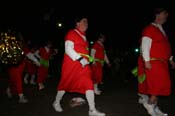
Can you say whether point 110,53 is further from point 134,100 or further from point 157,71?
point 157,71

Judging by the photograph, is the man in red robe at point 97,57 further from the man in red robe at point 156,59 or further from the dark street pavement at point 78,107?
the man in red robe at point 156,59

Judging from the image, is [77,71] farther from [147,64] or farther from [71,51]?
[147,64]

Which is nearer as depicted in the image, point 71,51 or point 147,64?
point 147,64

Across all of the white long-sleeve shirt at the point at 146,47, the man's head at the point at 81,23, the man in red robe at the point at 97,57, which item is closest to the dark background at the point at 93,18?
the man in red robe at the point at 97,57

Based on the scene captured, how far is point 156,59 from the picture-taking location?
27.1 feet

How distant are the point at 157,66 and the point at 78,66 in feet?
5.19

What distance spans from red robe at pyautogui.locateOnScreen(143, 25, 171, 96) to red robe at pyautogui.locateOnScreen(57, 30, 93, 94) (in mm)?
1197

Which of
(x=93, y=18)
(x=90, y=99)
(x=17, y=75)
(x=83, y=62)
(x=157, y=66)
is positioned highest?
(x=93, y=18)

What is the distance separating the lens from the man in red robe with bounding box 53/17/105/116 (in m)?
8.77

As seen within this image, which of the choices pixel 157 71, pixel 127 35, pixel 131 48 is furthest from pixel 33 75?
pixel 127 35

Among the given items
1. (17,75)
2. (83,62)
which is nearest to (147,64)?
(83,62)

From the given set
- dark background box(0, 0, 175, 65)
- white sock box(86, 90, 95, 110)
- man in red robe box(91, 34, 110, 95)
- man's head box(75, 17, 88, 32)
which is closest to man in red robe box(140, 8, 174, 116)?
white sock box(86, 90, 95, 110)

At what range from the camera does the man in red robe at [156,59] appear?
27.0ft

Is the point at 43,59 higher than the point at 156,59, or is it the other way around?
the point at 43,59
